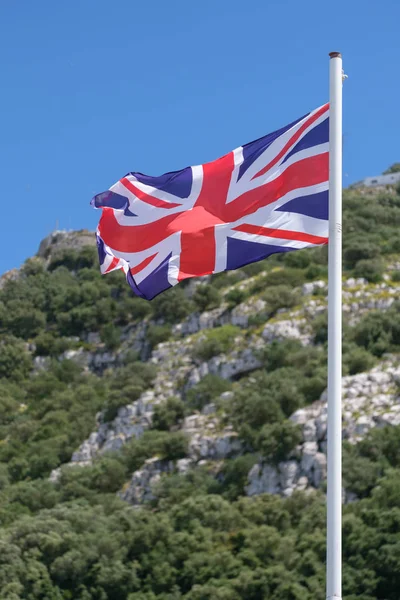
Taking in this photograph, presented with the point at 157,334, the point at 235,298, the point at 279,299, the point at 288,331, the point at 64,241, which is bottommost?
the point at 288,331

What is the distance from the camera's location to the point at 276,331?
67312 mm

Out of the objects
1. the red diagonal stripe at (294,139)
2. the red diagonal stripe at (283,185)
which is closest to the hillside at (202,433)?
the red diagonal stripe at (283,185)

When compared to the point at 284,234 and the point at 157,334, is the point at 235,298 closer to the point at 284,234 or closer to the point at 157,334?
the point at 157,334

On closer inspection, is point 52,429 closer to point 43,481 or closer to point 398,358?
point 43,481

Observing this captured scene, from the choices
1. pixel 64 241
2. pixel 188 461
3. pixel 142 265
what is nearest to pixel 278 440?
pixel 188 461

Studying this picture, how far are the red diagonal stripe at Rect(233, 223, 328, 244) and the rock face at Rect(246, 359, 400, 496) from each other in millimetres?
39762

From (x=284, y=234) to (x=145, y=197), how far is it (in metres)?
2.67

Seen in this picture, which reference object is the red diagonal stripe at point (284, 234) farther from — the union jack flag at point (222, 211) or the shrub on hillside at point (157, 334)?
the shrub on hillside at point (157, 334)

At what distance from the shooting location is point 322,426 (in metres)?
55.7

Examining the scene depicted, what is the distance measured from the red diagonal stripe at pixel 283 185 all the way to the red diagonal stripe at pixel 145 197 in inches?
42.9

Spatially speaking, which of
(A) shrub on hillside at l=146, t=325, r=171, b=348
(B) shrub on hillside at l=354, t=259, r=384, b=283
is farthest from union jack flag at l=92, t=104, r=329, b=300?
(A) shrub on hillside at l=146, t=325, r=171, b=348

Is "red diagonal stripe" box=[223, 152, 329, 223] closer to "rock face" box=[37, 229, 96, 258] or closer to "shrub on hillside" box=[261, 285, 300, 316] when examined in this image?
"shrub on hillside" box=[261, 285, 300, 316]

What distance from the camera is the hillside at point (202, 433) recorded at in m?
46.3

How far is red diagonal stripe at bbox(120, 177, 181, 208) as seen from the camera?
14.4m
